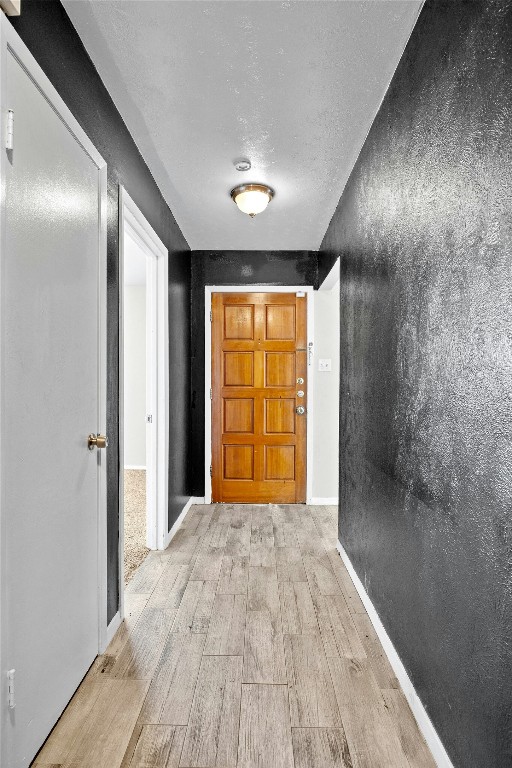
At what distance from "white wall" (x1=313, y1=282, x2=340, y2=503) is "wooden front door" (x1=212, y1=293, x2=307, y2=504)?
0.12 meters

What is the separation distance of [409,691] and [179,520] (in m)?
2.50

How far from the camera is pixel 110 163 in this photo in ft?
7.18

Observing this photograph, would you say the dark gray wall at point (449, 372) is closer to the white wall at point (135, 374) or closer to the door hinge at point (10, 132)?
the door hinge at point (10, 132)

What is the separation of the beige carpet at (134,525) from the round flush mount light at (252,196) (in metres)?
2.36

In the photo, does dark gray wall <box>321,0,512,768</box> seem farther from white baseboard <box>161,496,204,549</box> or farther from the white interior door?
white baseboard <box>161,496,204,549</box>

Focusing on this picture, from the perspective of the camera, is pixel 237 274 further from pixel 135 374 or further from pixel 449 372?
pixel 449 372

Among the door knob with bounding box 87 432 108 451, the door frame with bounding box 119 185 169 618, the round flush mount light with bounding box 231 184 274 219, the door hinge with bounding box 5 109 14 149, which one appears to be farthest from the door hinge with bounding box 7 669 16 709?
the round flush mount light with bounding box 231 184 274 219

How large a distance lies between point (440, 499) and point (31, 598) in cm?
122

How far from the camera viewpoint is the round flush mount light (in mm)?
3076

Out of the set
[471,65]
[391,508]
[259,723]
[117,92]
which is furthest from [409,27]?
[259,723]

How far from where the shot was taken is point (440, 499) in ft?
4.70

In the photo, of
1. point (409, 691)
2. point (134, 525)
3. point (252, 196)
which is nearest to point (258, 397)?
point (134, 525)

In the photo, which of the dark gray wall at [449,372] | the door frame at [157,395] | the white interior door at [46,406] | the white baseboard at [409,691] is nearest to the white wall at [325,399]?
the door frame at [157,395]

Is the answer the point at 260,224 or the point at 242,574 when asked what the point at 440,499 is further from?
the point at 260,224
